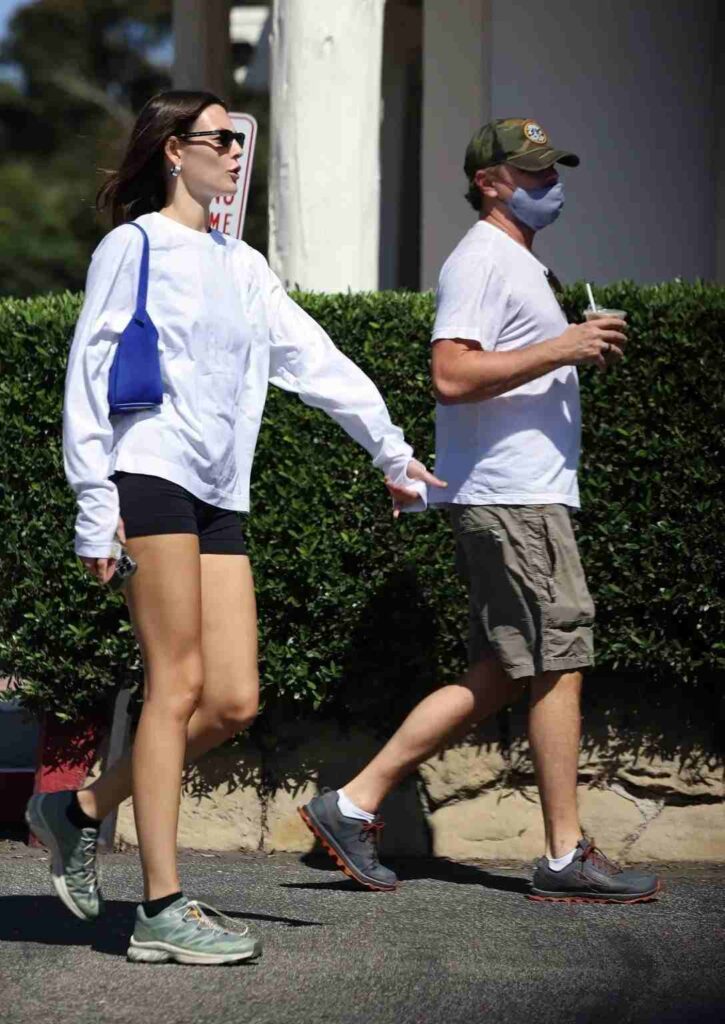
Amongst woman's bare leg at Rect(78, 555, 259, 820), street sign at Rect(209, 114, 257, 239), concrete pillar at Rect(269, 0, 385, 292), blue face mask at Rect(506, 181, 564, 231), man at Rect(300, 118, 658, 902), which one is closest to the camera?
woman's bare leg at Rect(78, 555, 259, 820)

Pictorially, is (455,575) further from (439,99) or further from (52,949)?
(439,99)

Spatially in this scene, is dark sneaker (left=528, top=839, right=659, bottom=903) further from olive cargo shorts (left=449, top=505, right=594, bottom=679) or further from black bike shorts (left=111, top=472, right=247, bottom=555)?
black bike shorts (left=111, top=472, right=247, bottom=555)

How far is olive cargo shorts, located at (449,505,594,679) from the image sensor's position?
4.87m

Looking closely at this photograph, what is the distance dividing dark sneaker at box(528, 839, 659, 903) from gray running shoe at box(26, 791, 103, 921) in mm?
1316

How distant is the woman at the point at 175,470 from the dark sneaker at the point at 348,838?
73cm

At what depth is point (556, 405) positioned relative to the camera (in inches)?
195

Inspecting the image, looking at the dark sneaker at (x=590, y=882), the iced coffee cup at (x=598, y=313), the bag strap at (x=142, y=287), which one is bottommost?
the dark sneaker at (x=590, y=882)

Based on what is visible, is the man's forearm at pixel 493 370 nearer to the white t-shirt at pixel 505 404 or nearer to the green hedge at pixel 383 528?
the white t-shirt at pixel 505 404

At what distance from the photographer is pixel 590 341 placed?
15.5 ft

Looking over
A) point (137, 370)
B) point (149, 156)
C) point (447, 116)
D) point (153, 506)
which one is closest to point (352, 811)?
point (153, 506)

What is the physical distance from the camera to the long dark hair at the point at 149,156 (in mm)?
4246

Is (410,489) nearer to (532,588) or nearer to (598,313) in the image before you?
(532,588)

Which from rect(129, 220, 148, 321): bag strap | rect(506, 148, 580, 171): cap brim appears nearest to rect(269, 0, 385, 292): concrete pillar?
rect(506, 148, 580, 171): cap brim

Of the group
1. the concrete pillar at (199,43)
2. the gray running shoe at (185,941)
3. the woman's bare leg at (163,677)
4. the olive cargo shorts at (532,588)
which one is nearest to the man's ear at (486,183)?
the olive cargo shorts at (532,588)
